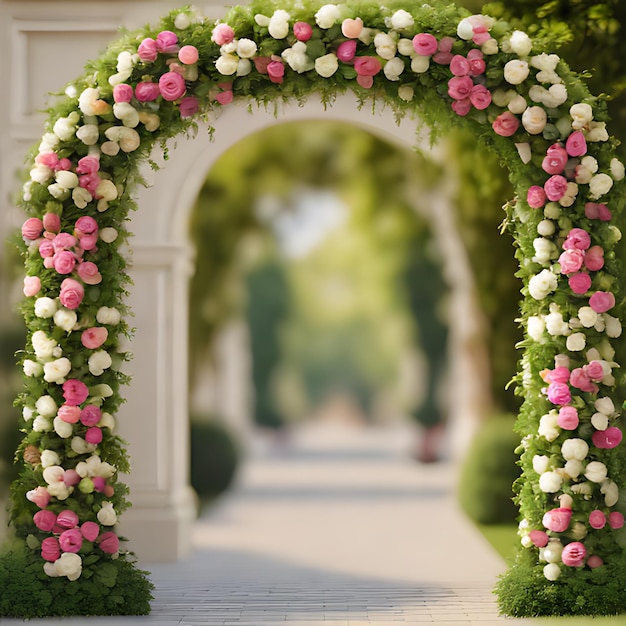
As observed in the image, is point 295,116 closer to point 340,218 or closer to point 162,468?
point 162,468

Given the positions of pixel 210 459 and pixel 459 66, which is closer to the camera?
pixel 459 66

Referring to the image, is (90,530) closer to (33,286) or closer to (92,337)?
(92,337)

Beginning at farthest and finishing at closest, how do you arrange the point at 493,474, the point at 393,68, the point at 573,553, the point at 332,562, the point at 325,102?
the point at 493,474
the point at 332,562
the point at 325,102
the point at 393,68
the point at 573,553

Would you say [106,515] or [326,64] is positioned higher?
[326,64]

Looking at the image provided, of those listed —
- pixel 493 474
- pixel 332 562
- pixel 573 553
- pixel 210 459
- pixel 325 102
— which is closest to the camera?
pixel 573 553

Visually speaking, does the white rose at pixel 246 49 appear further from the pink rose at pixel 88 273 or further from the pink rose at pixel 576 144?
the pink rose at pixel 576 144

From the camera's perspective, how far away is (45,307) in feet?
21.6

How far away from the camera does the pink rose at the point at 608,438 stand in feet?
21.3

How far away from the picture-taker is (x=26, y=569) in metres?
6.53

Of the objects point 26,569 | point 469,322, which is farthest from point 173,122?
point 469,322

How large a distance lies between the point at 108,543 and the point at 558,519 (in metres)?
2.85

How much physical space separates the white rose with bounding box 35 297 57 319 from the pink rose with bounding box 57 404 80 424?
0.60 meters

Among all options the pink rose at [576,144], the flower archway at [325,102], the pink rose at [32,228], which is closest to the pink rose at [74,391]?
the flower archway at [325,102]

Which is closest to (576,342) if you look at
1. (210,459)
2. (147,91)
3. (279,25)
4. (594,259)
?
(594,259)
